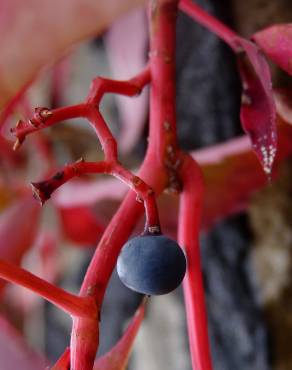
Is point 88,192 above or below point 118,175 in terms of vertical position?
below

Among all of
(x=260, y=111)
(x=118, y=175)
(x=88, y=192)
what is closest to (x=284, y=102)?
(x=260, y=111)

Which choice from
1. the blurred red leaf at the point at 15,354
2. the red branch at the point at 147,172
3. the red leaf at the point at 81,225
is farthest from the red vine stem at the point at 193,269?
the red leaf at the point at 81,225

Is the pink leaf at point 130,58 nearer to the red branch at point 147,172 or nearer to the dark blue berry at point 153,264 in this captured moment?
the red branch at point 147,172

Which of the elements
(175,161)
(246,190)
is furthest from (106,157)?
(246,190)

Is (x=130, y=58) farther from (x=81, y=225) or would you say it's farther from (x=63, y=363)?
(x=63, y=363)

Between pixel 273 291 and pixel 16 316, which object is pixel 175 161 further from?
pixel 16 316

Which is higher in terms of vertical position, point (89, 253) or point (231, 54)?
point (231, 54)
